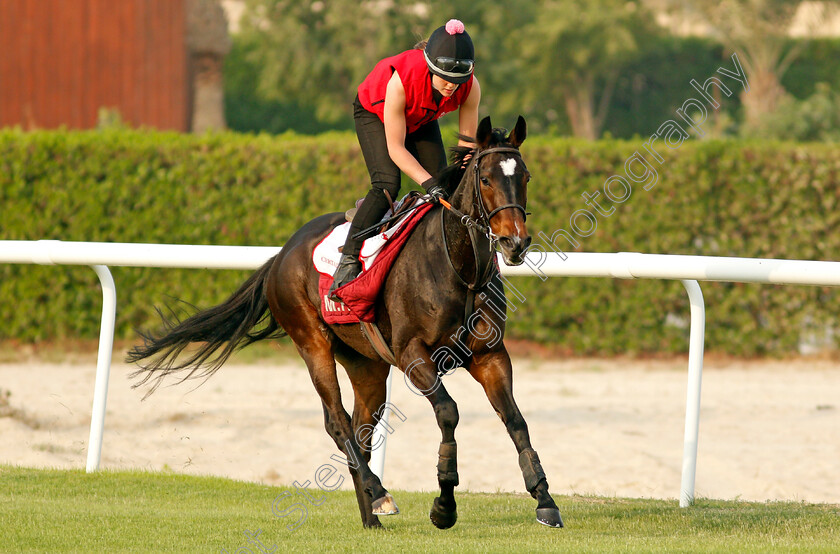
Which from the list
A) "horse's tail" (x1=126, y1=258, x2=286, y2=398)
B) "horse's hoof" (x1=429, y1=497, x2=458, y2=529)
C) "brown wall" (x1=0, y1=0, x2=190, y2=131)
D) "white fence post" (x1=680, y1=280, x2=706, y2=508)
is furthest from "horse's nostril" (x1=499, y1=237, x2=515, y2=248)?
"brown wall" (x1=0, y1=0, x2=190, y2=131)

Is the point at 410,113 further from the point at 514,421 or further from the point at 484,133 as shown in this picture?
the point at 514,421

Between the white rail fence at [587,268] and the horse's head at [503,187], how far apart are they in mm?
1120

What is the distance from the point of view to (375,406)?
5082 millimetres

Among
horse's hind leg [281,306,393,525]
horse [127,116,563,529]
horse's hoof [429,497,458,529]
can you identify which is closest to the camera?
horse [127,116,563,529]

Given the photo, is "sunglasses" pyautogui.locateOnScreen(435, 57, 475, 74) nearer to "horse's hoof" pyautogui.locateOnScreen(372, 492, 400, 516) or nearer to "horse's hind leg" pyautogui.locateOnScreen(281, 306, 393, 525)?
"horse's hind leg" pyautogui.locateOnScreen(281, 306, 393, 525)

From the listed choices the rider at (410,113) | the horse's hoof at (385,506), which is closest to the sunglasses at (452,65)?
the rider at (410,113)

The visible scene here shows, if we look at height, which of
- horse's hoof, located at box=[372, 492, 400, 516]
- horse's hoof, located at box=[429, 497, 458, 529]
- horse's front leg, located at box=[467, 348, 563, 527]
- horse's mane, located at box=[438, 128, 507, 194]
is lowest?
horse's hoof, located at box=[372, 492, 400, 516]

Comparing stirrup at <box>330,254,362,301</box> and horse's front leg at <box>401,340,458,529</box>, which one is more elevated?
stirrup at <box>330,254,362,301</box>

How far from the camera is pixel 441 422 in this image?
4082 millimetres

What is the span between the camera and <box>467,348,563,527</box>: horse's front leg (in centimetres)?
399

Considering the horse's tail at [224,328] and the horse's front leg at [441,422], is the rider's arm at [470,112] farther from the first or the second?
the horse's tail at [224,328]

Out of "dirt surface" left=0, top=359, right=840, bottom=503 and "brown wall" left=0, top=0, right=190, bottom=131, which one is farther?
"brown wall" left=0, top=0, right=190, bottom=131

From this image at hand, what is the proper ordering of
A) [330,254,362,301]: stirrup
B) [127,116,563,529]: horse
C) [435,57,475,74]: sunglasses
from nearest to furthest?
[127,116,563,529]: horse
[435,57,475,74]: sunglasses
[330,254,362,301]: stirrup

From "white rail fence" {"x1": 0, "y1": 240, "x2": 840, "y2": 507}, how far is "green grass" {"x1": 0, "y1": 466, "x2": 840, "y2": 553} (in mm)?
338
